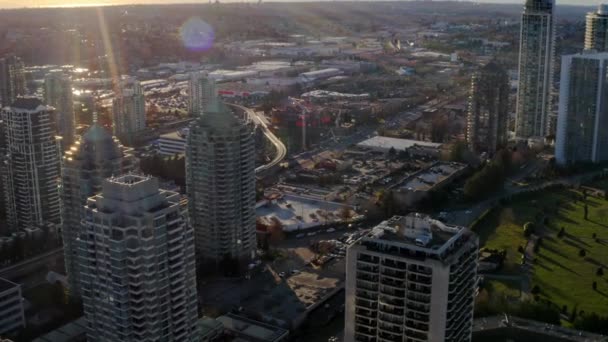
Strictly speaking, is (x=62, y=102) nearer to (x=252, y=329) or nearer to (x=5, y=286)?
(x=5, y=286)

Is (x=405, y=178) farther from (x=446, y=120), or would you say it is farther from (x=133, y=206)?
(x=133, y=206)

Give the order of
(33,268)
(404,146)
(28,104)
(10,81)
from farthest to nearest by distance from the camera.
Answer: (10,81) → (404,146) → (28,104) → (33,268)

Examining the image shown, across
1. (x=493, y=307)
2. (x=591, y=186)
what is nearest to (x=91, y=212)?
(x=493, y=307)

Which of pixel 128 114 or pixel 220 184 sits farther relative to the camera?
pixel 128 114

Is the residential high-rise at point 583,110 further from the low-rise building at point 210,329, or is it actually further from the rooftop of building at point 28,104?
the rooftop of building at point 28,104

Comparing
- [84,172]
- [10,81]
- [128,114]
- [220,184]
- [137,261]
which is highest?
[10,81]

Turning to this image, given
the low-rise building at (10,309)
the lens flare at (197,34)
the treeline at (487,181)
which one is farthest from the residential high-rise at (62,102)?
the lens flare at (197,34)

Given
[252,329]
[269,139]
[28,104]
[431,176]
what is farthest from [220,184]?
[269,139]

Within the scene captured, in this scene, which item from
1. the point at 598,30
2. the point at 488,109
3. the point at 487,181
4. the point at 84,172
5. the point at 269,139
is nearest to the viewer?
the point at 84,172
